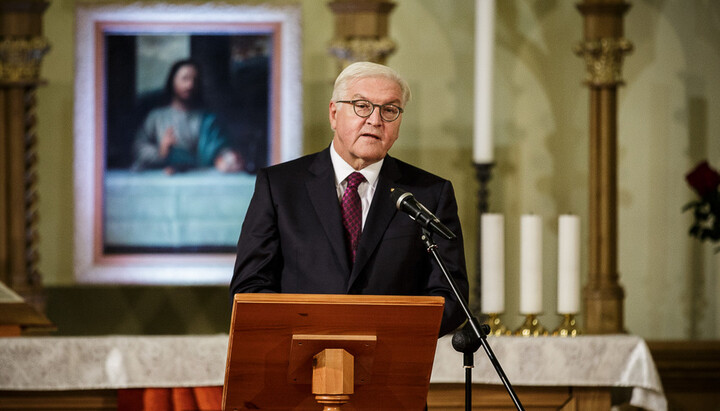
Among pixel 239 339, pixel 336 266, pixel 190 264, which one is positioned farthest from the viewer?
pixel 190 264

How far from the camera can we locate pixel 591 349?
3445 millimetres

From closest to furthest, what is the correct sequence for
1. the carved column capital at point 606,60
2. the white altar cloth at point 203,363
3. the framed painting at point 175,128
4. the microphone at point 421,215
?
the microphone at point 421,215 < the white altar cloth at point 203,363 < the carved column capital at point 606,60 < the framed painting at point 175,128

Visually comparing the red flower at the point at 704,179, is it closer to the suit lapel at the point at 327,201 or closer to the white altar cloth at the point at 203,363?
the white altar cloth at the point at 203,363

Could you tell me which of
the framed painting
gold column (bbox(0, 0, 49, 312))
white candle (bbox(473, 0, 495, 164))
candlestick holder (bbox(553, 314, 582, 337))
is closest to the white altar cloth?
candlestick holder (bbox(553, 314, 582, 337))

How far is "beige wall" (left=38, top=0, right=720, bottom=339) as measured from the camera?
4520mm

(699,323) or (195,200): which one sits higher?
(195,200)

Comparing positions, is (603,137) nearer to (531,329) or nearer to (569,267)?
(569,267)

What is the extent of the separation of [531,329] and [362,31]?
150cm

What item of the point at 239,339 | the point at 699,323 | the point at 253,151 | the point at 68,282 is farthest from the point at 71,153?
the point at 699,323

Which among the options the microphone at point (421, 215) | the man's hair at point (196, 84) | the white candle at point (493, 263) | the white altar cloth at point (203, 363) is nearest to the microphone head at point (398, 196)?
the microphone at point (421, 215)

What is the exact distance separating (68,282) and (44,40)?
122 cm

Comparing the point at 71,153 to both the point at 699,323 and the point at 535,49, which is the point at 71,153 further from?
the point at 699,323

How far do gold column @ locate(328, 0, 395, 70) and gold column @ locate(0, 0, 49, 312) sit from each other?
1316 mm

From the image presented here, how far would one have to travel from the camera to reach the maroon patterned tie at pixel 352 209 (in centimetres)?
245
